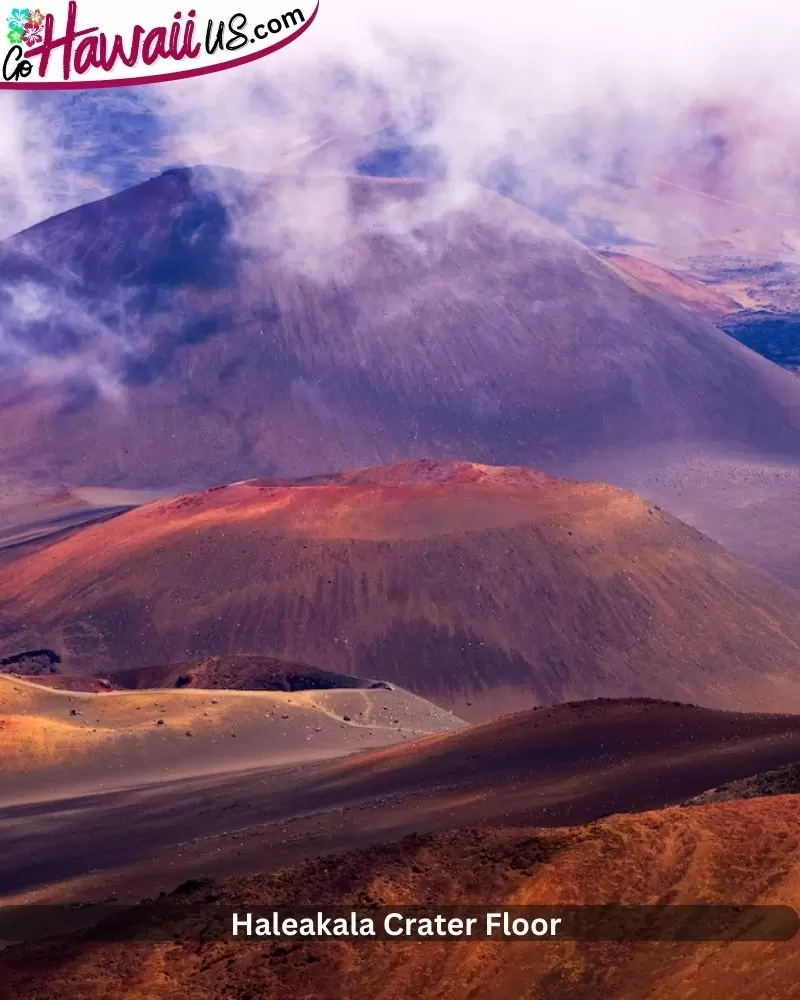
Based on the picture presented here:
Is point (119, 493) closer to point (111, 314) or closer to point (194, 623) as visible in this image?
point (111, 314)

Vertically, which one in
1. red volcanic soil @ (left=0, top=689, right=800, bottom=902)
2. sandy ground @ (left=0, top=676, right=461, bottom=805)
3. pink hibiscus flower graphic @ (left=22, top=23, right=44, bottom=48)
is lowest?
sandy ground @ (left=0, top=676, right=461, bottom=805)

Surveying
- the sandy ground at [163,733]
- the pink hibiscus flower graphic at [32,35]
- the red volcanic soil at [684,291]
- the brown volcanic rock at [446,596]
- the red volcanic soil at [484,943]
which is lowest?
the red volcanic soil at [684,291]

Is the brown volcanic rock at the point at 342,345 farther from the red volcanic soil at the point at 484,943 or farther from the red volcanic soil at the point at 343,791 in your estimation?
the red volcanic soil at the point at 484,943

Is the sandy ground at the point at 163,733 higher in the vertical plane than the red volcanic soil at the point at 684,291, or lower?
higher

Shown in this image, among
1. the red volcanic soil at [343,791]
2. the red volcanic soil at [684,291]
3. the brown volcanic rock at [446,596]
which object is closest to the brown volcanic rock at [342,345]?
the brown volcanic rock at [446,596]

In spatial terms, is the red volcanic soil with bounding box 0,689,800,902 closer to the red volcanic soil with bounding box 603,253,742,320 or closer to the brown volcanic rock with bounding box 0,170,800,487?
the brown volcanic rock with bounding box 0,170,800,487

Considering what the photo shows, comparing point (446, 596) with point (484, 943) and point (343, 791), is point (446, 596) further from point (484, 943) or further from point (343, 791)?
point (484, 943)

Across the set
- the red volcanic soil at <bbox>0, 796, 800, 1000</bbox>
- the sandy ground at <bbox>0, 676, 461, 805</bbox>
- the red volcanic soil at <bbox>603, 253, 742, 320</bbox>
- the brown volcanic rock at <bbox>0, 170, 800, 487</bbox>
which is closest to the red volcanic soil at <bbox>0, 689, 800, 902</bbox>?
the sandy ground at <bbox>0, 676, 461, 805</bbox>
